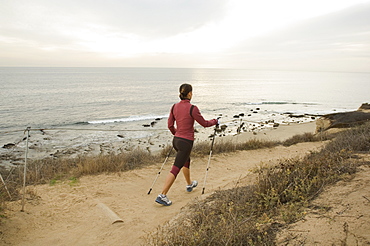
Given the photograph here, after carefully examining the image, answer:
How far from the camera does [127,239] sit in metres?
3.79

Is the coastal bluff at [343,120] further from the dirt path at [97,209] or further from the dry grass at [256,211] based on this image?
the dry grass at [256,211]

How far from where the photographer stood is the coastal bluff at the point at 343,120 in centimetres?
1148

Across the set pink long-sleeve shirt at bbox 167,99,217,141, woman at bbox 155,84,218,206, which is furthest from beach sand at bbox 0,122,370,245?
pink long-sleeve shirt at bbox 167,99,217,141

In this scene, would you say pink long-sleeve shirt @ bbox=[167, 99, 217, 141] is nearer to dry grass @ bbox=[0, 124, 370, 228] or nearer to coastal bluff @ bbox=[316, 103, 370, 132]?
dry grass @ bbox=[0, 124, 370, 228]

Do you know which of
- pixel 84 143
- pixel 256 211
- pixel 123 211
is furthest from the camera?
pixel 84 143

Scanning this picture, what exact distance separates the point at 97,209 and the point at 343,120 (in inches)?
488

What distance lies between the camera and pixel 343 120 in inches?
474

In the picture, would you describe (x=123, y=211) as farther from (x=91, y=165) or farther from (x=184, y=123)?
(x=91, y=165)

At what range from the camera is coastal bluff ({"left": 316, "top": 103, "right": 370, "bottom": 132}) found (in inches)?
452

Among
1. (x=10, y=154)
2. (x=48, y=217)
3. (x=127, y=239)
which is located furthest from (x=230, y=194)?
(x=10, y=154)

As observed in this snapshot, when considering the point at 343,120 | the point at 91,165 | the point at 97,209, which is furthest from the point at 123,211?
the point at 343,120

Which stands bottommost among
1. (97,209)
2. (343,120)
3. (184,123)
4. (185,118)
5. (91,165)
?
(97,209)

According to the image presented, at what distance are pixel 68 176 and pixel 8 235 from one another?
306cm

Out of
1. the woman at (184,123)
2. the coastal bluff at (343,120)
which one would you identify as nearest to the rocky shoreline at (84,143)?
the coastal bluff at (343,120)
